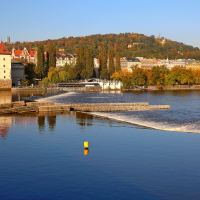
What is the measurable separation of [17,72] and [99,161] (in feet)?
398

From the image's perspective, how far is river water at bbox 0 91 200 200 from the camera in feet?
57.5

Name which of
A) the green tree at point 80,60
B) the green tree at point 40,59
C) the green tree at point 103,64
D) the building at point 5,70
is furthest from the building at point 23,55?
the building at point 5,70

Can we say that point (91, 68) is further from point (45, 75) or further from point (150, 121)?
point (150, 121)

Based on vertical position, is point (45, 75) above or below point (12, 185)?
above

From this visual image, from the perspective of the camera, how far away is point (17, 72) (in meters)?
138

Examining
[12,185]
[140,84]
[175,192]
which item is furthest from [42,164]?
[140,84]

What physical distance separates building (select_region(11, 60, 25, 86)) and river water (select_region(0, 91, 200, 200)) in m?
101

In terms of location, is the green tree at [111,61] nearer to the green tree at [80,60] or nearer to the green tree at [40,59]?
the green tree at [80,60]

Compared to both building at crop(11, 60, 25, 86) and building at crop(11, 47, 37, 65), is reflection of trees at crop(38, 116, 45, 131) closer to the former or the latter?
building at crop(11, 60, 25, 86)

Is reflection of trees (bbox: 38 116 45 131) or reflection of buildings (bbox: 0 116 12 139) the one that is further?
reflection of trees (bbox: 38 116 45 131)

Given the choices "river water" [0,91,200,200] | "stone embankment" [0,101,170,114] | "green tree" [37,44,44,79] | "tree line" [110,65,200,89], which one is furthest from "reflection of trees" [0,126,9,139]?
A: "tree line" [110,65,200,89]

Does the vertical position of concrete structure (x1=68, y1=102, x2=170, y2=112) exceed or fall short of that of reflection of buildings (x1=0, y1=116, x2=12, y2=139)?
it exceeds it

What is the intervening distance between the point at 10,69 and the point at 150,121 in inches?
3781

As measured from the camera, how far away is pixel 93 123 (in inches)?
1572
